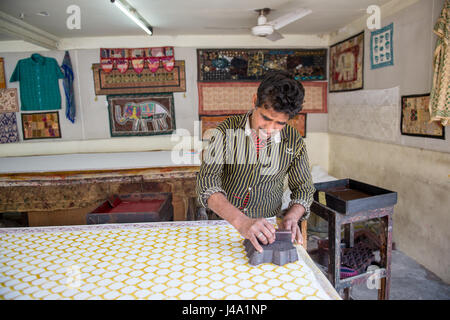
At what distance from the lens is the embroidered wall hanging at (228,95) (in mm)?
5965

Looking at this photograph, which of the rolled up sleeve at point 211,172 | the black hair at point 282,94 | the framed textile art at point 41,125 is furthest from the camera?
the framed textile art at point 41,125

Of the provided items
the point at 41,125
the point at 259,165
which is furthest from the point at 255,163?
the point at 41,125

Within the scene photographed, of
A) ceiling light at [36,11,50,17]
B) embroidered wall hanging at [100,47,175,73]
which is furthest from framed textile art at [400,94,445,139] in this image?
ceiling light at [36,11,50,17]

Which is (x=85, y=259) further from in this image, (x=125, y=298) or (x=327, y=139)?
(x=327, y=139)

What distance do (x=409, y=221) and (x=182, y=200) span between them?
286cm

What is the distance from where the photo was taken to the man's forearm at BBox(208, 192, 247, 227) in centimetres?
164

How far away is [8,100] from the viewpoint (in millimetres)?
5789

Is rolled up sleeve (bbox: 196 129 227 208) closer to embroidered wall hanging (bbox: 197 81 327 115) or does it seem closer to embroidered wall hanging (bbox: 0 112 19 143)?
embroidered wall hanging (bbox: 197 81 327 115)

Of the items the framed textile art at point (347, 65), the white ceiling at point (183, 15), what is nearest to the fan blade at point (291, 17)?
the white ceiling at point (183, 15)

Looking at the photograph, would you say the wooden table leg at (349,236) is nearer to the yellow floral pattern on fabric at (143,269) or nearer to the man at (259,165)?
the man at (259,165)

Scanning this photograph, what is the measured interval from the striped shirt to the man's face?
0.15 meters

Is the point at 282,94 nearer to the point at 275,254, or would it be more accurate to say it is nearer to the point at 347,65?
the point at 275,254

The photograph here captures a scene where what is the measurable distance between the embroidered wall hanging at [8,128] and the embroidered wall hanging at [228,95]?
3.46 metres

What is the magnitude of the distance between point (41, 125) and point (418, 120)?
610 centimetres
